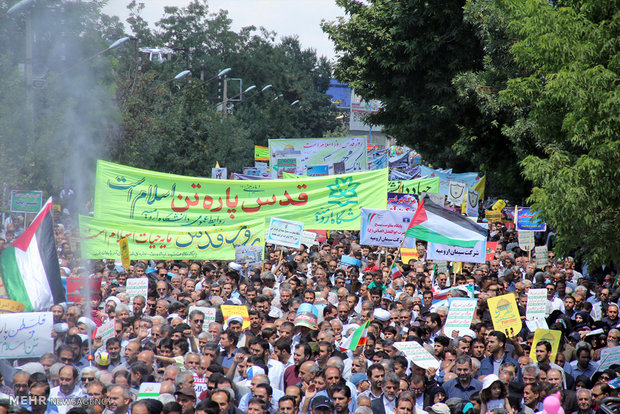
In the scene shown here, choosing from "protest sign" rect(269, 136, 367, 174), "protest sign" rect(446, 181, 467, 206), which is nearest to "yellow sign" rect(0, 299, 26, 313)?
"protest sign" rect(446, 181, 467, 206)

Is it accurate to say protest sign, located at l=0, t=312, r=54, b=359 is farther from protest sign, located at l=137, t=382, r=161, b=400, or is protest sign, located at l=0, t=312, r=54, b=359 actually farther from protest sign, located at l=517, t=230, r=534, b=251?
protest sign, located at l=517, t=230, r=534, b=251

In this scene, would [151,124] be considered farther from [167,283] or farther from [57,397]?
[57,397]

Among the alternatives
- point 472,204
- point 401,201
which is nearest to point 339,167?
point 472,204

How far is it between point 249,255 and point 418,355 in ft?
19.9

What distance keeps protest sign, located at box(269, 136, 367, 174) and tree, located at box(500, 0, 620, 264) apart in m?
18.3

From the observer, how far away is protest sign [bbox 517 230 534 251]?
16953 millimetres

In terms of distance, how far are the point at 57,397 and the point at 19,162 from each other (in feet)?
40.0

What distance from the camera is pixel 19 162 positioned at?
18.6 metres

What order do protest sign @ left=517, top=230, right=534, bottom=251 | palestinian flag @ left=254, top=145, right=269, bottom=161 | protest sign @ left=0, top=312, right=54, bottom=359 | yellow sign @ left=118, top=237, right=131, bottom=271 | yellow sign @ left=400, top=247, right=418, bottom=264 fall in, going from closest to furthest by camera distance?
1. protest sign @ left=0, top=312, right=54, bottom=359
2. yellow sign @ left=118, top=237, right=131, bottom=271
3. yellow sign @ left=400, top=247, right=418, bottom=264
4. protest sign @ left=517, top=230, right=534, bottom=251
5. palestinian flag @ left=254, top=145, right=269, bottom=161

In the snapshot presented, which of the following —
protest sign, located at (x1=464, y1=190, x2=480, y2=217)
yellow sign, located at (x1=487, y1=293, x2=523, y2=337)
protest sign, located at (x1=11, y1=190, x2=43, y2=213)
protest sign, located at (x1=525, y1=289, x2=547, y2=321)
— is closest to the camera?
yellow sign, located at (x1=487, y1=293, x2=523, y2=337)

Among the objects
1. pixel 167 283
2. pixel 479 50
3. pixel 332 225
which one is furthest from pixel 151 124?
pixel 167 283

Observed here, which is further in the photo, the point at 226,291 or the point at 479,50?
the point at 479,50

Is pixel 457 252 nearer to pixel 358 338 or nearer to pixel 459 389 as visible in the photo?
pixel 358 338

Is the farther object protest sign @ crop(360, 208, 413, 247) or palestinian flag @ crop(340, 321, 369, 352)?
protest sign @ crop(360, 208, 413, 247)
